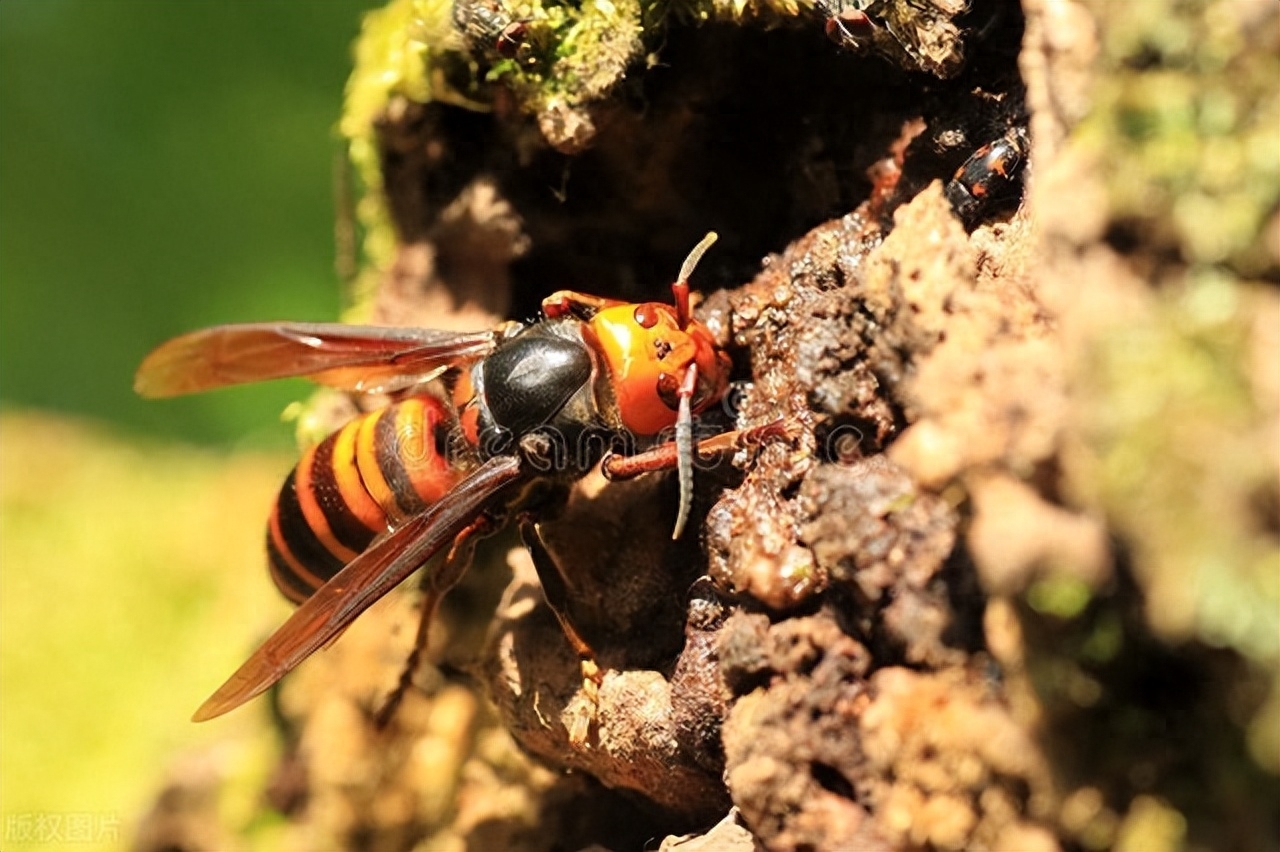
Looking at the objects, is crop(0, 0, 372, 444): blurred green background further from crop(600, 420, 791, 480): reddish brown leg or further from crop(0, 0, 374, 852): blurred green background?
crop(600, 420, 791, 480): reddish brown leg

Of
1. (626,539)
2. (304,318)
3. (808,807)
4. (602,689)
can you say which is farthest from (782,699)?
(304,318)

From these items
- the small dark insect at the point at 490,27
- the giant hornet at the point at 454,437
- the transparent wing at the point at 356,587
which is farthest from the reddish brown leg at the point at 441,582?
the small dark insect at the point at 490,27

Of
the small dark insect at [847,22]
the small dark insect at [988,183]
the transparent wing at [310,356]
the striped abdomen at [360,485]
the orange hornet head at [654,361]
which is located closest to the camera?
the small dark insect at [988,183]

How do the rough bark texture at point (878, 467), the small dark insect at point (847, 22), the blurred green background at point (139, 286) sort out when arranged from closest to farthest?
the rough bark texture at point (878, 467) < the small dark insect at point (847, 22) < the blurred green background at point (139, 286)

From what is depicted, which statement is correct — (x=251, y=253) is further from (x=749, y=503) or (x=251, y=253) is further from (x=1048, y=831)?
(x=1048, y=831)

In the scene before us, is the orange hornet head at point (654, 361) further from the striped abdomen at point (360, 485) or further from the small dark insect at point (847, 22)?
the small dark insect at point (847, 22)

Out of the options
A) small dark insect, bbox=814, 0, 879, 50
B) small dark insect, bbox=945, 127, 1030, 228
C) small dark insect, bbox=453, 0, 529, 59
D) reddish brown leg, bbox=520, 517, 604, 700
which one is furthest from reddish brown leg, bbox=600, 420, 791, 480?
small dark insect, bbox=453, 0, 529, 59

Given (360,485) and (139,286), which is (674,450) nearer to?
(360,485)
